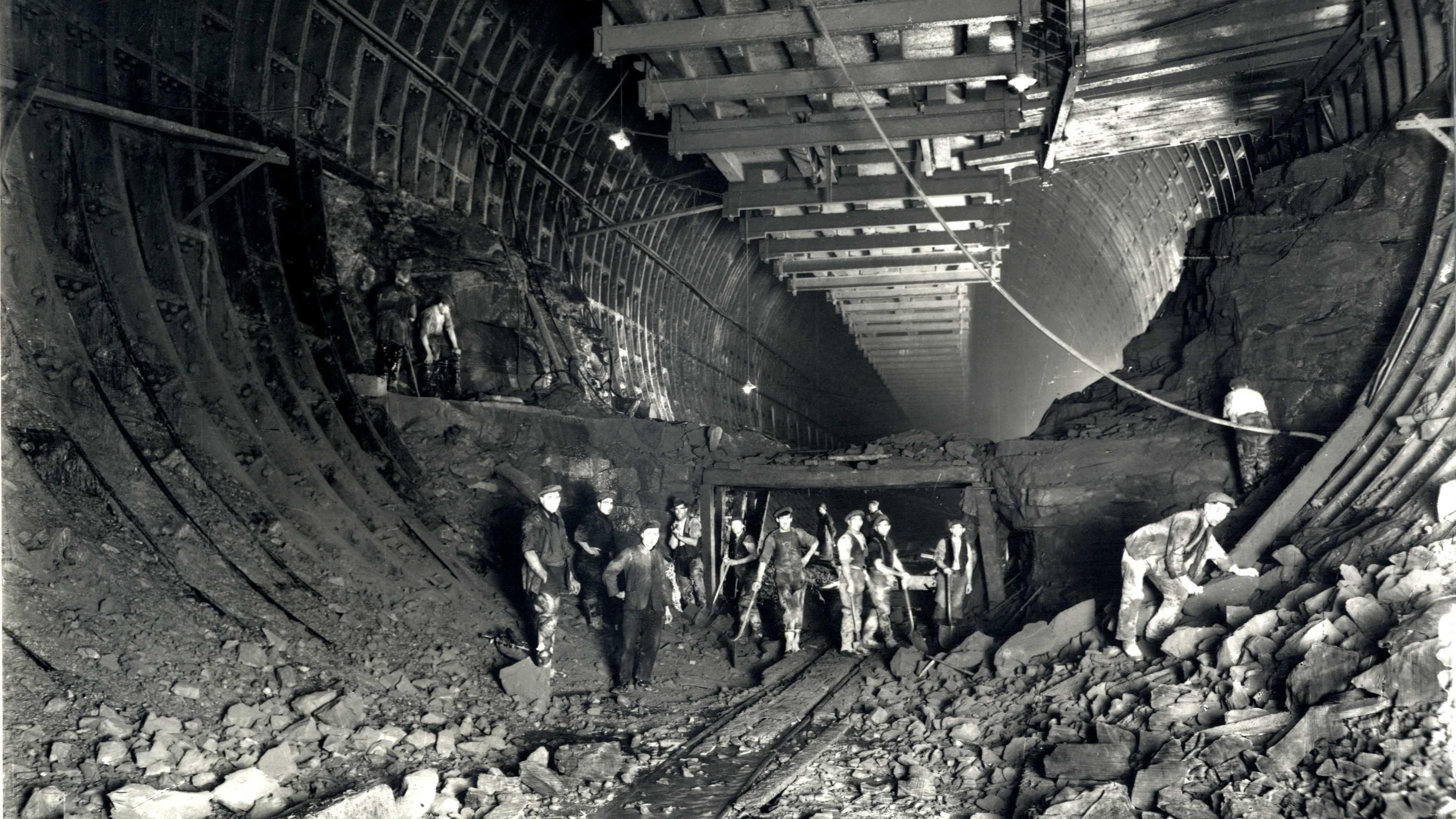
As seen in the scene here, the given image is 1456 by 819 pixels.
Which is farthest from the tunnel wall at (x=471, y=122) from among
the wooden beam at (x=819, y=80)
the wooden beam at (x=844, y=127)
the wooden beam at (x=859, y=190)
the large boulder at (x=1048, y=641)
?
the large boulder at (x=1048, y=641)

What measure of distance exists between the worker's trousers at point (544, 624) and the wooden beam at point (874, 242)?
21.3ft

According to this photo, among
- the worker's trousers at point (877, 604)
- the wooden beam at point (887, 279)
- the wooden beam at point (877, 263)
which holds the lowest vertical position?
the worker's trousers at point (877, 604)

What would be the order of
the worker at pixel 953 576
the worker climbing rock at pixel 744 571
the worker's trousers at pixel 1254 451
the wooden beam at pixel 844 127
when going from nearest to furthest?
the wooden beam at pixel 844 127 → the worker's trousers at pixel 1254 451 → the worker climbing rock at pixel 744 571 → the worker at pixel 953 576

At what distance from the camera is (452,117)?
1158cm

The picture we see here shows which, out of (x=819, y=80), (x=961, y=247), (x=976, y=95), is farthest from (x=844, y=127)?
(x=961, y=247)

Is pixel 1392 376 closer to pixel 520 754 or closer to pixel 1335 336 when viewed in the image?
pixel 1335 336

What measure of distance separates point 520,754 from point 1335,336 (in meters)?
8.50

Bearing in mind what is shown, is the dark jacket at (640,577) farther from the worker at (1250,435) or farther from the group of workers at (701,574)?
the worker at (1250,435)

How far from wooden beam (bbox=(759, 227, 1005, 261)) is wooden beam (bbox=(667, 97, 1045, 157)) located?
334 centimetres

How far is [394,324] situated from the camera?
34.9 feet

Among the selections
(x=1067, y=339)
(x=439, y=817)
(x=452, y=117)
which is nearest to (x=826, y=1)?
(x=452, y=117)

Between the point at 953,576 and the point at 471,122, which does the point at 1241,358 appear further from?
the point at 471,122

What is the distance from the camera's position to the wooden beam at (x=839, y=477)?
11953 millimetres

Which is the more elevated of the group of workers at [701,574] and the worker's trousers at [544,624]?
the group of workers at [701,574]
